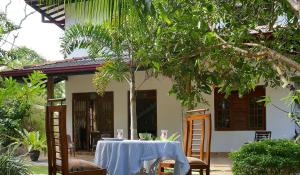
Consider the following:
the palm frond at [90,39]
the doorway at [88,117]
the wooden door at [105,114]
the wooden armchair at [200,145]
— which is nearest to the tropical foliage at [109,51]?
the palm frond at [90,39]

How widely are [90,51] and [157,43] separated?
329 inches

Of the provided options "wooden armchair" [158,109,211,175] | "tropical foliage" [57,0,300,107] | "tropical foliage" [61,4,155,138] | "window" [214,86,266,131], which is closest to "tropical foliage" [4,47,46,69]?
"tropical foliage" [61,4,155,138]

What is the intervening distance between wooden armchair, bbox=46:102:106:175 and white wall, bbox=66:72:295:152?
9.09 metres

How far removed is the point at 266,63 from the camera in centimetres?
428

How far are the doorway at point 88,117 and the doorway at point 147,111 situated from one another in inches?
43.1

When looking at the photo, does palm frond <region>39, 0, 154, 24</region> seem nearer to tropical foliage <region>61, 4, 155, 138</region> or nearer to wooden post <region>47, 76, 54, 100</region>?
tropical foliage <region>61, 4, 155, 138</region>

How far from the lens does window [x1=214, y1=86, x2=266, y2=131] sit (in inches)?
590

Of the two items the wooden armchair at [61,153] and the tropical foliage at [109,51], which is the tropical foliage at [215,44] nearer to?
the wooden armchair at [61,153]

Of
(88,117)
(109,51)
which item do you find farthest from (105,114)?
(109,51)

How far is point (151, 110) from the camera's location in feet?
54.0

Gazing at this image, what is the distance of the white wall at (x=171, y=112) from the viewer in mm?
14305

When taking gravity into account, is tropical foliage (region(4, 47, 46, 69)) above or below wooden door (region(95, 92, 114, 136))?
above

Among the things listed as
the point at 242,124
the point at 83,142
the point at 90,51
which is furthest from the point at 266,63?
the point at 83,142

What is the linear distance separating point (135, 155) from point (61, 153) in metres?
0.90
